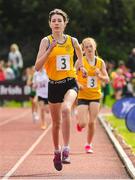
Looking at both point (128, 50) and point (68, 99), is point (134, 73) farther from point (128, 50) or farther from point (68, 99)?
point (128, 50)

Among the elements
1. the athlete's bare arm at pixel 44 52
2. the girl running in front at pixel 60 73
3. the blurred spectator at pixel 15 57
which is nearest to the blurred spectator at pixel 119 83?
the blurred spectator at pixel 15 57

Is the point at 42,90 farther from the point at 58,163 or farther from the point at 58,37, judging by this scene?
the point at 58,163

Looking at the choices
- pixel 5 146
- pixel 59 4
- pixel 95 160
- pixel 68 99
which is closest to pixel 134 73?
pixel 5 146

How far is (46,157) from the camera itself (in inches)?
572

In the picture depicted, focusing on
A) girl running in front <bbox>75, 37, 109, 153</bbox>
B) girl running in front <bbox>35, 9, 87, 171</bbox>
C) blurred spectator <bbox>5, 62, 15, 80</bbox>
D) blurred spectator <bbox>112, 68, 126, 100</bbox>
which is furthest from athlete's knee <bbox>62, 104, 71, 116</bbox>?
blurred spectator <bbox>5, 62, 15, 80</bbox>

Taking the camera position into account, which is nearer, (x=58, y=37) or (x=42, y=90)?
(x=58, y=37)

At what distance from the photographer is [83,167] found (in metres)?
12.8

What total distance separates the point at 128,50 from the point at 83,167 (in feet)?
142

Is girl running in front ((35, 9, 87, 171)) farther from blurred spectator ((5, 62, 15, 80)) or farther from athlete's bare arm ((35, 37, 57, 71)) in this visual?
blurred spectator ((5, 62, 15, 80))

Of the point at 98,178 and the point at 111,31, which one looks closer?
the point at 98,178

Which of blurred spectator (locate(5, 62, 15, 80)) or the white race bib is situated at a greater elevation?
the white race bib

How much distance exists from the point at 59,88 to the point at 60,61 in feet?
1.32

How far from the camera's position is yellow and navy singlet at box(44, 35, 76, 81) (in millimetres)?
12055

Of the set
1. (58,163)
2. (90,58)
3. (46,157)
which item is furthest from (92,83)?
(58,163)
